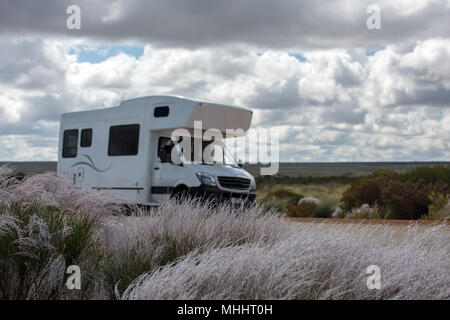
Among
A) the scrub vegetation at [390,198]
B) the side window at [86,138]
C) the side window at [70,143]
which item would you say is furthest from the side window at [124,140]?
the scrub vegetation at [390,198]

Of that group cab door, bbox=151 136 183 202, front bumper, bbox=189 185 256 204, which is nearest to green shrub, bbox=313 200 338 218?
front bumper, bbox=189 185 256 204

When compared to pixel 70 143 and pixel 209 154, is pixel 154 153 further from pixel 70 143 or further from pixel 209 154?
pixel 70 143

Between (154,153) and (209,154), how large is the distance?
155cm

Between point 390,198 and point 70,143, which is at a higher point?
point 70,143

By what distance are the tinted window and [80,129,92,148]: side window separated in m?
3.16

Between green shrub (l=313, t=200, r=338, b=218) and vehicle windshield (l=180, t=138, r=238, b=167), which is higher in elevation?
vehicle windshield (l=180, t=138, r=238, b=167)

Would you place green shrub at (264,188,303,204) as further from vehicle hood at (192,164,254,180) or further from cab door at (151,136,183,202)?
cab door at (151,136,183,202)

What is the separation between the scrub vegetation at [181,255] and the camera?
4.87 metres

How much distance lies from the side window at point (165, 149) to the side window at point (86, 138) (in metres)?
3.13

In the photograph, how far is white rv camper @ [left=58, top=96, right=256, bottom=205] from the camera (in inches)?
561

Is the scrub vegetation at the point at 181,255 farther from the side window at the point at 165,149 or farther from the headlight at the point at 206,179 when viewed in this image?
the side window at the point at 165,149

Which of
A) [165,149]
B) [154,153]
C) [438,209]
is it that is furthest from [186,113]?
[438,209]

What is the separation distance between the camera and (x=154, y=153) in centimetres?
1530
